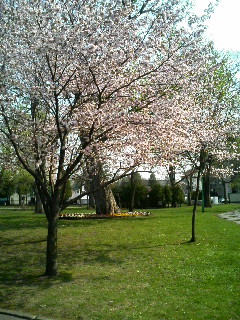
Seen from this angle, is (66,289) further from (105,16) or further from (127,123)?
(105,16)

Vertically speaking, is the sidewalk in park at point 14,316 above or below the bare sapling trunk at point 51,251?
below

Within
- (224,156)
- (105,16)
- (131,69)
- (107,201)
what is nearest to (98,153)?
(131,69)

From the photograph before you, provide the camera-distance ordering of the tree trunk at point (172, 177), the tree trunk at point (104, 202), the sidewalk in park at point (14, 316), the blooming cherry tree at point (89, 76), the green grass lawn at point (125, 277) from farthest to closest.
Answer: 1. the tree trunk at point (104, 202)
2. the tree trunk at point (172, 177)
3. the blooming cherry tree at point (89, 76)
4. the green grass lawn at point (125, 277)
5. the sidewalk in park at point (14, 316)

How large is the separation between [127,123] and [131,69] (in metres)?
1.20

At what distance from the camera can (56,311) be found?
638cm

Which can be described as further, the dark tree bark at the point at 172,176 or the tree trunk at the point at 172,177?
the dark tree bark at the point at 172,176

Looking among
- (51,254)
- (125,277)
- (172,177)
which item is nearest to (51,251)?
(51,254)

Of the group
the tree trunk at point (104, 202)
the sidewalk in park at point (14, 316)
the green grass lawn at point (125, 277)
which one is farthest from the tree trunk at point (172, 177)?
the sidewalk in park at point (14, 316)

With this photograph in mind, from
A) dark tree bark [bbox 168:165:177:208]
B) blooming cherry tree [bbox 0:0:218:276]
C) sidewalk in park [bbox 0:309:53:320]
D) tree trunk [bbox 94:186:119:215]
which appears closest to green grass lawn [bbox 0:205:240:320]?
sidewalk in park [bbox 0:309:53:320]

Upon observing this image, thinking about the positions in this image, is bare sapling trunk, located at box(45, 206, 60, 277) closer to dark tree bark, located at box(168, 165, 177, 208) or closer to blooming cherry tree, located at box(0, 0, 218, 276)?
blooming cherry tree, located at box(0, 0, 218, 276)

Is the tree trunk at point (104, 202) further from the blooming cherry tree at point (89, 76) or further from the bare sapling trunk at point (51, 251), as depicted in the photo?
the bare sapling trunk at point (51, 251)

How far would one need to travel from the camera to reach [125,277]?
8383 millimetres

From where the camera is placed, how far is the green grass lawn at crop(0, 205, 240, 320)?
630 centimetres

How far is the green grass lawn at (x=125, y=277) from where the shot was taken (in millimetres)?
6305
